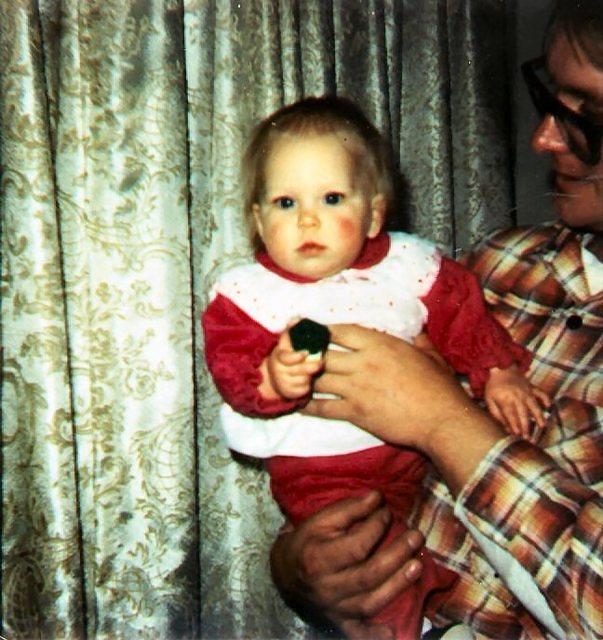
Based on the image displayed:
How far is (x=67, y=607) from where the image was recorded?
1.13 meters

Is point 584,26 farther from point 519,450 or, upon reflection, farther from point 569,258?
point 519,450

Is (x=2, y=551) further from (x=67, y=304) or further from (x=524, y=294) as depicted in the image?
(x=524, y=294)

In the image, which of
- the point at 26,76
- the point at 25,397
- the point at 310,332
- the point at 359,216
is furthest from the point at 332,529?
the point at 26,76

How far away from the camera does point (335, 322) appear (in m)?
0.96

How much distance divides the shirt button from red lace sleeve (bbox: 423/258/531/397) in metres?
0.07

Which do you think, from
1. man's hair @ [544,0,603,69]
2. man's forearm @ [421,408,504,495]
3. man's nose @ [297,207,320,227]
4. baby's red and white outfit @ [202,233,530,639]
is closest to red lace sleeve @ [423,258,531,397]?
baby's red and white outfit @ [202,233,530,639]

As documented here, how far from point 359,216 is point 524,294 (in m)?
0.32

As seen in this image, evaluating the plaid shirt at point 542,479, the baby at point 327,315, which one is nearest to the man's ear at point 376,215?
the baby at point 327,315

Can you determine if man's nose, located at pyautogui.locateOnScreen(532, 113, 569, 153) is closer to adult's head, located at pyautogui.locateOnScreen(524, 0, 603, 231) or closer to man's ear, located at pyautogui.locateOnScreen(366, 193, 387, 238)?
adult's head, located at pyautogui.locateOnScreen(524, 0, 603, 231)

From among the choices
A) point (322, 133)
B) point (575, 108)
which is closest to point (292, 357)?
point (322, 133)

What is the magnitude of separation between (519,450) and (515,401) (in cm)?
14

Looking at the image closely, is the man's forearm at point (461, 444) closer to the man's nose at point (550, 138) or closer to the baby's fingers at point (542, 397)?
the baby's fingers at point (542, 397)

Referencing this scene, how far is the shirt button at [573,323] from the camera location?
0.97 metres

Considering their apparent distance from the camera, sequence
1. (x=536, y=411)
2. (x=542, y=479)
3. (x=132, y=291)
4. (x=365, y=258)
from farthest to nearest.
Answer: (x=132, y=291) → (x=365, y=258) → (x=536, y=411) → (x=542, y=479)
